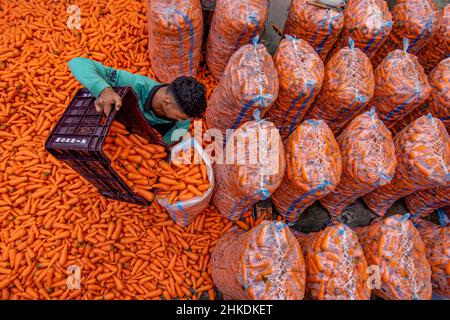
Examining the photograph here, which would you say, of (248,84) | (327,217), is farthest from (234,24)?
(327,217)

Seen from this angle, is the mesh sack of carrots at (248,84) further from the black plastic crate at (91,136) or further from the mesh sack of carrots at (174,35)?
the black plastic crate at (91,136)

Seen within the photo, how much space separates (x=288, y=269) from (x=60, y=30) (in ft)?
9.91

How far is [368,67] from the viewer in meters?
2.55

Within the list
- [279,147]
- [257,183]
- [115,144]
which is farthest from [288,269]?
[115,144]

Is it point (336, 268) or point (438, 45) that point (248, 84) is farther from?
point (438, 45)

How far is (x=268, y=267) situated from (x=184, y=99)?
108 cm

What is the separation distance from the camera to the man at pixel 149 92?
1654 millimetres

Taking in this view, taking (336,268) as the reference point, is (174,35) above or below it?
above

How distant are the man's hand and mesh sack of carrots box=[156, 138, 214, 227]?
660 millimetres

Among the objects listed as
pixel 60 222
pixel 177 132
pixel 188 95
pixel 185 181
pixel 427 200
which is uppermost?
pixel 188 95

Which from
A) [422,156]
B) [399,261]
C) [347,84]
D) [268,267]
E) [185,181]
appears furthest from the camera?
[347,84]

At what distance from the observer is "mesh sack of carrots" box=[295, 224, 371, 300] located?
1.74m

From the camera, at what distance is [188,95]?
5.71 feet

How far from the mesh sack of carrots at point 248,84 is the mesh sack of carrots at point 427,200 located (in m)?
1.76
